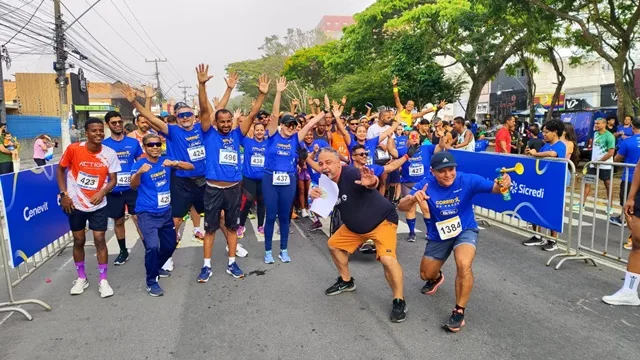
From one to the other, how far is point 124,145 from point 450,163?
433cm

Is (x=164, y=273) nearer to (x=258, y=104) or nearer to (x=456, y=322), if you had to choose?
(x=258, y=104)

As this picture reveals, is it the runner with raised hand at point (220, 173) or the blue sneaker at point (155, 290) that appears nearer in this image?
the blue sneaker at point (155, 290)

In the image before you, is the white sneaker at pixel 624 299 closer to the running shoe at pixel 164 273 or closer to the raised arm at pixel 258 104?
the raised arm at pixel 258 104

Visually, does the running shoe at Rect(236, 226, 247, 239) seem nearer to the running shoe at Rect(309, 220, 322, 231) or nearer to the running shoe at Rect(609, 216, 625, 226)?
the running shoe at Rect(309, 220, 322, 231)

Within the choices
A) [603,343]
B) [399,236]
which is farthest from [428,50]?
[603,343]

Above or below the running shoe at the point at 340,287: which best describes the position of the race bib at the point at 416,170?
above

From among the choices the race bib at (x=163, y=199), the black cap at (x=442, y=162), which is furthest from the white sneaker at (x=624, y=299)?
the race bib at (x=163, y=199)

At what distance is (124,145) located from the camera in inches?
233

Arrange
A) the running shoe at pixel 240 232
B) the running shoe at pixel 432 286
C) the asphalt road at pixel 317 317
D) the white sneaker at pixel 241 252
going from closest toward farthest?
the asphalt road at pixel 317 317 → the running shoe at pixel 432 286 → the white sneaker at pixel 241 252 → the running shoe at pixel 240 232

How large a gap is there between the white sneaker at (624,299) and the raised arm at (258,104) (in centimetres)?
417

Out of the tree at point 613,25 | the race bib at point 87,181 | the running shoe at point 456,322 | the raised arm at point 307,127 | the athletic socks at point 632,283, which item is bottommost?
the running shoe at point 456,322

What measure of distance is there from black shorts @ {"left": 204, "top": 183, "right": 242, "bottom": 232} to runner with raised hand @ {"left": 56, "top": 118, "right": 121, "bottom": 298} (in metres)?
1.04

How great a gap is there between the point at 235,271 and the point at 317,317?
61.4 inches

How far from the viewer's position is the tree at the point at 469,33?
18250 millimetres
